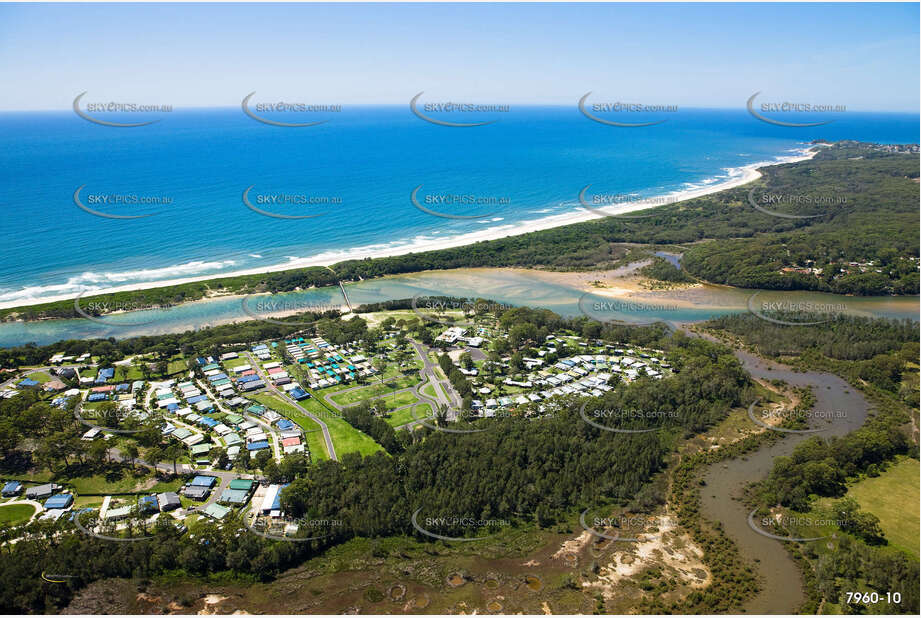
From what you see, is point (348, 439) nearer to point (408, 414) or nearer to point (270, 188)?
point (408, 414)

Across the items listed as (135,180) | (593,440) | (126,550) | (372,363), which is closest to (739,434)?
(593,440)

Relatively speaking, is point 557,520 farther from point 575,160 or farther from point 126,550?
point 575,160

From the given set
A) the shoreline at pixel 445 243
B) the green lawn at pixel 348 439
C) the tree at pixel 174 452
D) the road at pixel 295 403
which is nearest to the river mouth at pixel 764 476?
the green lawn at pixel 348 439

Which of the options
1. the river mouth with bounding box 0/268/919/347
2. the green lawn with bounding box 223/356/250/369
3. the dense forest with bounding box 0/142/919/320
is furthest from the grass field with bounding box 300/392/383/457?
the dense forest with bounding box 0/142/919/320

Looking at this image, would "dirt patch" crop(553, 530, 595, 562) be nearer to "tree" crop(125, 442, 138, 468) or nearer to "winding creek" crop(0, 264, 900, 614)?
"winding creek" crop(0, 264, 900, 614)

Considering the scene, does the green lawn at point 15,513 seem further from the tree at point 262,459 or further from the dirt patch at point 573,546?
the dirt patch at point 573,546

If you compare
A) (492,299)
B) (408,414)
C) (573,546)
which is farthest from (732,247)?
(573,546)
